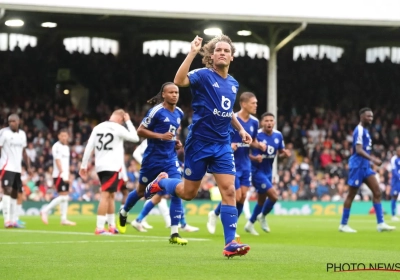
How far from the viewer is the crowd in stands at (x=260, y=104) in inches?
1239

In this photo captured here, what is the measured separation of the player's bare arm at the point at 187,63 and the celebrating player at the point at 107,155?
19.6 ft

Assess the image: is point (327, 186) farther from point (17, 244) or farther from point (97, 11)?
point (17, 244)

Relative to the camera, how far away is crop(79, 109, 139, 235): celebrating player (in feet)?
48.6

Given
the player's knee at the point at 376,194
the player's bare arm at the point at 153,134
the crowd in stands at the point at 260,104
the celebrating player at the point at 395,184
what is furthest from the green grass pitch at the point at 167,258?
the crowd in stands at the point at 260,104

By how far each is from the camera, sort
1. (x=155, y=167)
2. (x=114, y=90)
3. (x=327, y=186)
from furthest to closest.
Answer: (x=114, y=90)
(x=327, y=186)
(x=155, y=167)

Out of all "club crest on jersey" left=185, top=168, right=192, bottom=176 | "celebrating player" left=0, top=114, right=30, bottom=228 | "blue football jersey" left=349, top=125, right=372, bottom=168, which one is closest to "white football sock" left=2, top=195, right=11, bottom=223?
"celebrating player" left=0, top=114, right=30, bottom=228

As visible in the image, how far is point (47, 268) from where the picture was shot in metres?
8.37

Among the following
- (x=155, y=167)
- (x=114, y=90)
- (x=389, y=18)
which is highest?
(x=389, y=18)

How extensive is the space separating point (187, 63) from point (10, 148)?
386 inches

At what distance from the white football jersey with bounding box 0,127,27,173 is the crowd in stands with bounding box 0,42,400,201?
10393 millimetres

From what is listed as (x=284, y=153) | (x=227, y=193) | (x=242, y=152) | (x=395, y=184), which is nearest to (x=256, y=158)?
(x=242, y=152)

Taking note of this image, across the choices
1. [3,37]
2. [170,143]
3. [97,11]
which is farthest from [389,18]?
[170,143]

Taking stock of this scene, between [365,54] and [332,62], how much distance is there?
7.75ft

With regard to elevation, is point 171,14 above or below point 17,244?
above
